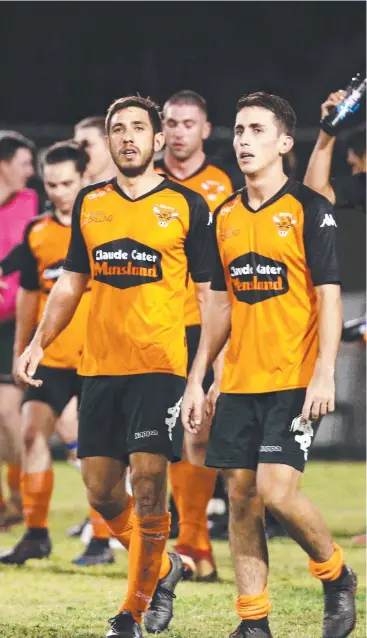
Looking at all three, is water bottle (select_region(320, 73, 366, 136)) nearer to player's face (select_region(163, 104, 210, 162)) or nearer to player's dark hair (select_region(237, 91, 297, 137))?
player's dark hair (select_region(237, 91, 297, 137))

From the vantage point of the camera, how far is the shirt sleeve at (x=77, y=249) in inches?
216

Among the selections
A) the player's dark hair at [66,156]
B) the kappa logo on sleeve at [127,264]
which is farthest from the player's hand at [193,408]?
the player's dark hair at [66,156]

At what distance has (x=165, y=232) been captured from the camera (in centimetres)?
538

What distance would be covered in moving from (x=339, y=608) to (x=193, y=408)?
90cm

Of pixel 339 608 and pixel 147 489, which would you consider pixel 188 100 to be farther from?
pixel 339 608

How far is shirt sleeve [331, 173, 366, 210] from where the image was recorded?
23.3 ft

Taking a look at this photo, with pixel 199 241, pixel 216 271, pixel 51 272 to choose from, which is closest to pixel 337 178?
pixel 51 272

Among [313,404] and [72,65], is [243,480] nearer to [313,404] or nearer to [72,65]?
[313,404]

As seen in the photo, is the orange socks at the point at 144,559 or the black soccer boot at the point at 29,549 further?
the black soccer boot at the point at 29,549

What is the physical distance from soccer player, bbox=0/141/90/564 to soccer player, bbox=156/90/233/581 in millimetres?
597

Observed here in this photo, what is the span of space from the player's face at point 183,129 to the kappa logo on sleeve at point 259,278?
6.52ft

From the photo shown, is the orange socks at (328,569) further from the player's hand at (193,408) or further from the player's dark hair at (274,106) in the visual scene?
the player's dark hair at (274,106)

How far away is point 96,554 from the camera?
7.22m

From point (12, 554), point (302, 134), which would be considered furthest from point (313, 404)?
point (302, 134)
